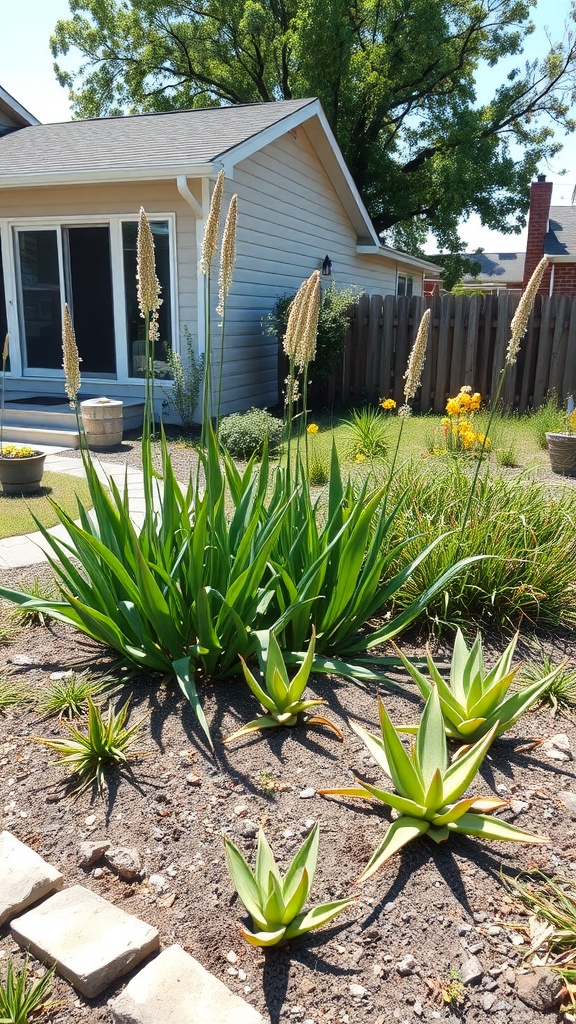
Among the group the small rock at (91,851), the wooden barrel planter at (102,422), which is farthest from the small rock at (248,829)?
the wooden barrel planter at (102,422)

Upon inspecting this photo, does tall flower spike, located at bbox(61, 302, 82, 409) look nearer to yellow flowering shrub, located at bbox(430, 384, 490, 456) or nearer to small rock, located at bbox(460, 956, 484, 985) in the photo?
small rock, located at bbox(460, 956, 484, 985)

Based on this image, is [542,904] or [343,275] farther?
[343,275]

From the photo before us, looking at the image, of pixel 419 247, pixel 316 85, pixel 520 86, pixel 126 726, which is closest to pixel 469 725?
pixel 126 726

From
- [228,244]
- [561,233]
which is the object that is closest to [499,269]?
[561,233]

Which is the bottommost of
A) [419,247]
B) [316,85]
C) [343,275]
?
[343,275]

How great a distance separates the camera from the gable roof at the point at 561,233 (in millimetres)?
21375

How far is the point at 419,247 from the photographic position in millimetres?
29312

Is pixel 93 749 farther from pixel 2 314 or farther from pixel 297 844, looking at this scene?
pixel 2 314

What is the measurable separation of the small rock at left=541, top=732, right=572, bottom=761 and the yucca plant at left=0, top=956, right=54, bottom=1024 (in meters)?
1.64

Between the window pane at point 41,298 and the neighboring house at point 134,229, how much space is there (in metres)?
0.02

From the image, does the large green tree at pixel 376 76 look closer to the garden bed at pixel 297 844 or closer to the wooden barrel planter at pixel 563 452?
the wooden barrel planter at pixel 563 452

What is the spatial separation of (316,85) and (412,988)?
23269mm

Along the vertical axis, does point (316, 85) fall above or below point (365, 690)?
above

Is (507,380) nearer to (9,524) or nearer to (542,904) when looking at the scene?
(9,524)
